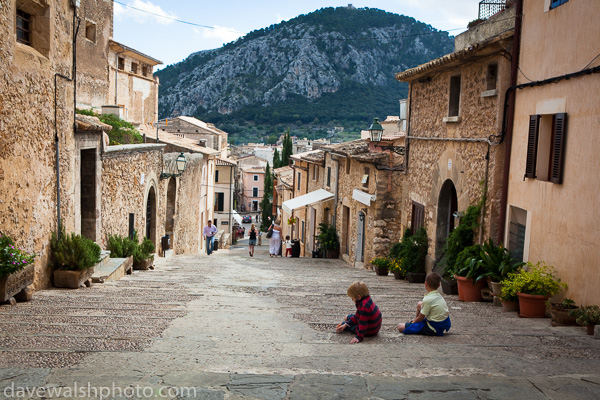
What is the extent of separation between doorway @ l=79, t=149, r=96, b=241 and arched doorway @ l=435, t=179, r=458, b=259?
7.62 meters

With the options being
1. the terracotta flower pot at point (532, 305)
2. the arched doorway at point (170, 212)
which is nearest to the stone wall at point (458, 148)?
the terracotta flower pot at point (532, 305)

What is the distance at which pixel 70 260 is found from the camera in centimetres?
970

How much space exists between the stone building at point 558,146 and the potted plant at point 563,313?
17 centimetres

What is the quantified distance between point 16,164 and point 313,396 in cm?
618

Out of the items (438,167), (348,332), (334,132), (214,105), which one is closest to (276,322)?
(348,332)

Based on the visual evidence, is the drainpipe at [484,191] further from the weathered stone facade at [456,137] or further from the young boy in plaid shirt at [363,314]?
the young boy in plaid shirt at [363,314]

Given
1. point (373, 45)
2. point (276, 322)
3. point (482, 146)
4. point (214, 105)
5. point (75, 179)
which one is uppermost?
point (373, 45)

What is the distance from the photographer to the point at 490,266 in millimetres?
9469

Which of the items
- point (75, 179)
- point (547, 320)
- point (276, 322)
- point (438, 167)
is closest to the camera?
point (276, 322)

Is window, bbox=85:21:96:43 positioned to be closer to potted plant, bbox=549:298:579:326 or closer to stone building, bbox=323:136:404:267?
stone building, bbox=323:136:404:267

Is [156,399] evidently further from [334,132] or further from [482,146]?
[334,132]

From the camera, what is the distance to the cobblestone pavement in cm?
441

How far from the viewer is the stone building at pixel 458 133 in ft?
33.7

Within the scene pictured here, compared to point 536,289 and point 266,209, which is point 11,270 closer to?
point 536,289
